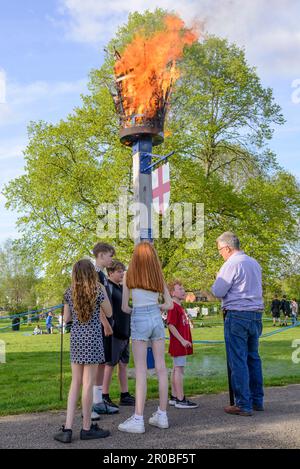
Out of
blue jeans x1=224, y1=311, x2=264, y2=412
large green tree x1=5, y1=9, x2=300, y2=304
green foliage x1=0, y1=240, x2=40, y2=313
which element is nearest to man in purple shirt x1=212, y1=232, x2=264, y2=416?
blue jeans x1=224, y1=311, x2=264, y2=412

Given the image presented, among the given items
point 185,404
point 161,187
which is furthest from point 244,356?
point 161,187

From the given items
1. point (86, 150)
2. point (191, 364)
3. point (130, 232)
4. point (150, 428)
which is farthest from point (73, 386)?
point (86, 150)

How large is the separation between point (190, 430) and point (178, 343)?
1.33 meters

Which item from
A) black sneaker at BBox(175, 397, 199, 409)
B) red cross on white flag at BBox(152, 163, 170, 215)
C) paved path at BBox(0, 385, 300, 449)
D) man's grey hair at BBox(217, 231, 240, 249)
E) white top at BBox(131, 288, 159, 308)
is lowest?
paved path at BBox(0, 385, 300, 449)

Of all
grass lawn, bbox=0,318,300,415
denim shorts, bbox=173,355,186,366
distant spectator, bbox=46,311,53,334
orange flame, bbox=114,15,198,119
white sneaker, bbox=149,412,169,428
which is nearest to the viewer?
white sneaker, bbox=149,412,169,428

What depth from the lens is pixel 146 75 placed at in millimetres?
9188

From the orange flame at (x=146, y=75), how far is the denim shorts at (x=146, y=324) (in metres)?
4.52

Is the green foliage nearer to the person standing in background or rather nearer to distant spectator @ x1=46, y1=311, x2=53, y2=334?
distant spectator @ x1=46, y1=311, x2=53, y2=334

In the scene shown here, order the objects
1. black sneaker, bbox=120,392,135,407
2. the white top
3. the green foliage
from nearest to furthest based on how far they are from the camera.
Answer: the white top, black sneaker, bbox=120,392,135,407, the green foliage

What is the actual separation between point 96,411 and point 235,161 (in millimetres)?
23071

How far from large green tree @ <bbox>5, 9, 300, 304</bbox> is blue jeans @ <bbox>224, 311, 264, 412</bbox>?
53.6ft

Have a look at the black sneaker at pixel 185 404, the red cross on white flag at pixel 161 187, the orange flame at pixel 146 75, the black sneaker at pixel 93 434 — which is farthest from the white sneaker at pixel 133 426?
the orange flame at pixel 146 75

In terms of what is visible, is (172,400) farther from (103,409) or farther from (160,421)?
(160,421)

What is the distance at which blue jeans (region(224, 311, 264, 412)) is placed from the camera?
586 cm
